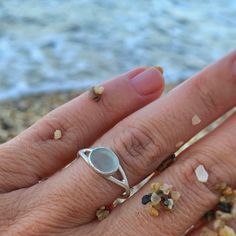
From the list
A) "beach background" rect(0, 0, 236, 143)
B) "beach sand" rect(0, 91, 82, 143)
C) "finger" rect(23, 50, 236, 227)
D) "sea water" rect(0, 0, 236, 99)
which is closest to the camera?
"finger" rect(23, 50, 236, 227)

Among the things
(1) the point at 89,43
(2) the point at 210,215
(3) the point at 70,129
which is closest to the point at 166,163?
(2) the point at 210,215

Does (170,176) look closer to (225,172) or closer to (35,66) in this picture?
(225,172)

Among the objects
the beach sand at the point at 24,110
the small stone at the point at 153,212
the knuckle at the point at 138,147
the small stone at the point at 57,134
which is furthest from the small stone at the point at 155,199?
the beach sand at the point at 24,110

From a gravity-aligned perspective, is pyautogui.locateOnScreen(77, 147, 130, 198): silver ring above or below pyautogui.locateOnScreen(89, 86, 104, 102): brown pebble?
below

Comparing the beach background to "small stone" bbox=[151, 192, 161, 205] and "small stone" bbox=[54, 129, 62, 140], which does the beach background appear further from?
"small stone" bbox=[151, 192, 161, 205]

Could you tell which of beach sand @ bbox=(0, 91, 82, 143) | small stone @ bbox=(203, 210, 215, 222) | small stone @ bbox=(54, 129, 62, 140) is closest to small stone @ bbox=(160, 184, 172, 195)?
small stone @ bbox=(203, 210, 215, 222)

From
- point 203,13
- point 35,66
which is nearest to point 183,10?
point 203,13

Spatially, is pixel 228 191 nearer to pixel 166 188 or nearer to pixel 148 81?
pixel 166 188
